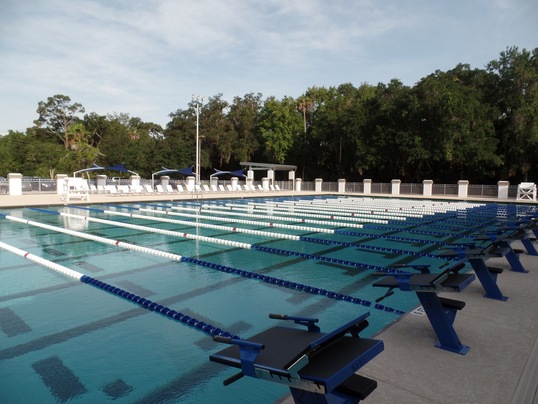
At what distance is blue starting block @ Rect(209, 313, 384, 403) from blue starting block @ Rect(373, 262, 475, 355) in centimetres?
117

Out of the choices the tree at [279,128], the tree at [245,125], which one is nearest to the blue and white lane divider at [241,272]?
the tree at [279,128]

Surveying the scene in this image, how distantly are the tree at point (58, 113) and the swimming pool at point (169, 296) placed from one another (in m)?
42.1

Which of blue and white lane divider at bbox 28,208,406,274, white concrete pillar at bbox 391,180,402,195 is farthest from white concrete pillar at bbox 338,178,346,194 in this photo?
blue and white lane divider at bbox 28,208,406,274

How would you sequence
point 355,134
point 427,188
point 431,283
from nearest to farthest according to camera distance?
point 431,283
point 427,188
point 355,134

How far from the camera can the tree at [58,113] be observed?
47.1 metres

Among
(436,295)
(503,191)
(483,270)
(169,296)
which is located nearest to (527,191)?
(503,191)

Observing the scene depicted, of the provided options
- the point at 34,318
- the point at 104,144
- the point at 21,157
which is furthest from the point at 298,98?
the point at 34,318

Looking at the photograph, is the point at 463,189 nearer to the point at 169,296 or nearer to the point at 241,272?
the point at 241,272

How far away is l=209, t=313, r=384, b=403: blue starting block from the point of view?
66.2 inches

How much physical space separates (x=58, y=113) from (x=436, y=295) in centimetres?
5487

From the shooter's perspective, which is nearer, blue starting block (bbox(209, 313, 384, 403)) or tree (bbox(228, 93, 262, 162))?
blue starting block (bbox(209, 313, 384, 403))

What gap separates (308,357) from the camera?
1827 mm

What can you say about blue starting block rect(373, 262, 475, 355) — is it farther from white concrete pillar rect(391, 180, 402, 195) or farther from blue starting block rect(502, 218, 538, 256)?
white concrete pillar rect(391, 180, 402, 195)

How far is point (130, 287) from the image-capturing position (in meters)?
5.91
